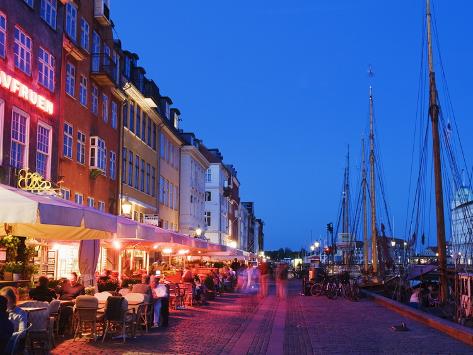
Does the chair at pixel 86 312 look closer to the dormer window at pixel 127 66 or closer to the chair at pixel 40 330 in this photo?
the chair at pixel 40 330

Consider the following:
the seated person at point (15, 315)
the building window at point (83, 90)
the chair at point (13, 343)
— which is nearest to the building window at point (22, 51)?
the building window at point (83, 90)

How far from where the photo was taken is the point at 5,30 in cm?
2272

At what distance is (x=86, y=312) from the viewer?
48.9 ft

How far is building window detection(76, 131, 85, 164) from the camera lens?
1246 inches

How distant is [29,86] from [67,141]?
5.72m

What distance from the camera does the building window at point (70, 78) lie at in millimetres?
30125

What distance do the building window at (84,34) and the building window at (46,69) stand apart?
→ 218 inches

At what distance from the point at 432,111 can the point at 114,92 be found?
16.5 meters

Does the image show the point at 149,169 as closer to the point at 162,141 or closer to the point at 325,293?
the point at 162,141

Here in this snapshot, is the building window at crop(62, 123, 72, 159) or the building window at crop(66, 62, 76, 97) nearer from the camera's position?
the building window at crop(62, 123, 72, 159)

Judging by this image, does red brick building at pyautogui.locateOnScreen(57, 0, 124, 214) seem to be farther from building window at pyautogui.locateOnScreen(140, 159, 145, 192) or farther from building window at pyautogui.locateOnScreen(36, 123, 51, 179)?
building window at pyautogui.locateOnScreen(140, 159, 145, 192)

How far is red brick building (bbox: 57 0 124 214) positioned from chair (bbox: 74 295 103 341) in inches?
540

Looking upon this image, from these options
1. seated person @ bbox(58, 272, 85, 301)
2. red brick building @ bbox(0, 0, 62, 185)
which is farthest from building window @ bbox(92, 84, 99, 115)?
seated person @ bbox(58, 272, 85, 301)

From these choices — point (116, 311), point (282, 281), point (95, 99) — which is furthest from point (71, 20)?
point (116, 311)
